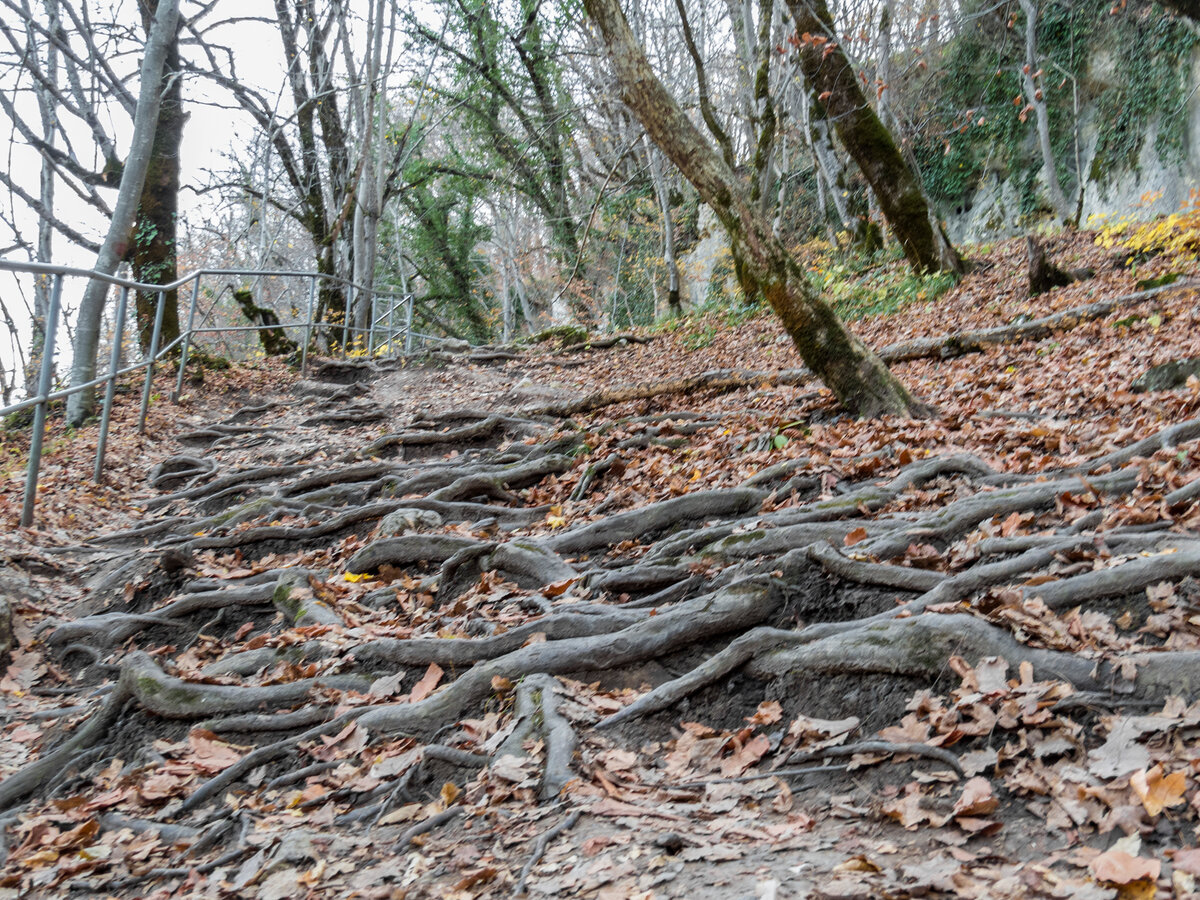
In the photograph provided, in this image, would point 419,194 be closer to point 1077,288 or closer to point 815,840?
point 1077,288

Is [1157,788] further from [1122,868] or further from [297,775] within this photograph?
[297,775]

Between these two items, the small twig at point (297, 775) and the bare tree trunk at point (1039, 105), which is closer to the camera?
the small twig at point (297, 775)

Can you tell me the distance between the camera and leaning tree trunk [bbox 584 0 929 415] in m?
6.09

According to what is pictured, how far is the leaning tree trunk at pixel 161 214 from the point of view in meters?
12.6

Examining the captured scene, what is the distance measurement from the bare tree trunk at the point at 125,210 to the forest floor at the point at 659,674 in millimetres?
2522

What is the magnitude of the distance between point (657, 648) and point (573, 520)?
2192mm

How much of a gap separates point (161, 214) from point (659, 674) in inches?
501

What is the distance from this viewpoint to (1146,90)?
17.0m

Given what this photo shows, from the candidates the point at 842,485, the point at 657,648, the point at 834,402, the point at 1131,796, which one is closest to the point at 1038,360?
the point at 834,402

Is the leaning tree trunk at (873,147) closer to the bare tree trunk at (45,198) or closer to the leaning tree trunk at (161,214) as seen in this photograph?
the leaning tree trunk at (161,214)

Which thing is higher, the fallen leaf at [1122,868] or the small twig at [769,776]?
the fallen leaf at [1122,868]

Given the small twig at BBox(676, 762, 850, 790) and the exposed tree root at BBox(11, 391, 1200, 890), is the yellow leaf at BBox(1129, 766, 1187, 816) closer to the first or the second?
the exposed tree root at BBox(11, 391, 1200, 890)

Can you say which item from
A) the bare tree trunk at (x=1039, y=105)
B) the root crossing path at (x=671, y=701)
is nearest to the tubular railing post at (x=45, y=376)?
the root crossing path at (x=671, y=701)

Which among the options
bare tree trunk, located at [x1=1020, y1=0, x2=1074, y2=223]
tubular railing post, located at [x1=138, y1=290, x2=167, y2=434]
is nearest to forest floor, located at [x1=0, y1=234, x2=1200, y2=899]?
tubular railing post, located at [x1=138, y1=290, x2=167, y2=434]
